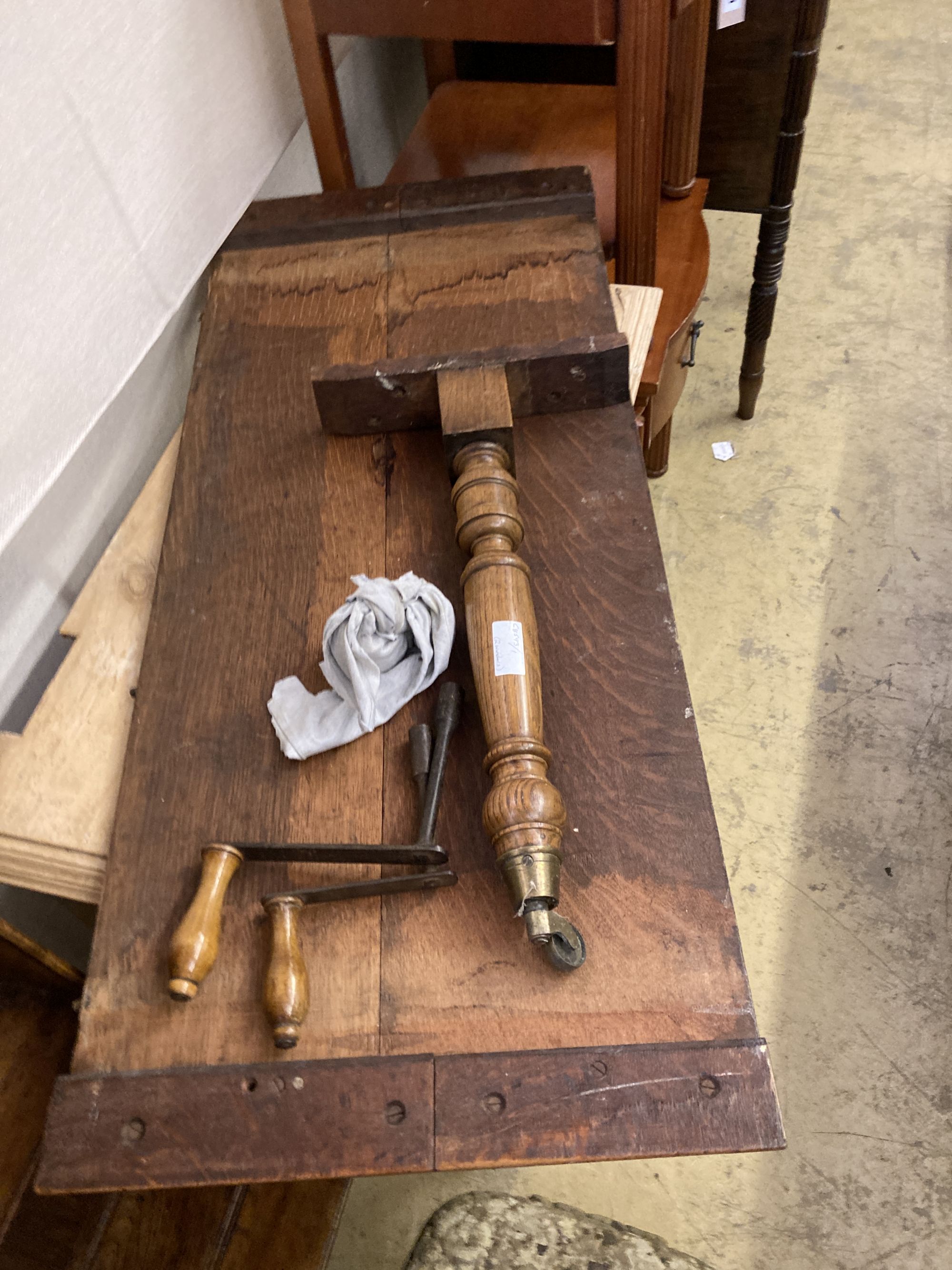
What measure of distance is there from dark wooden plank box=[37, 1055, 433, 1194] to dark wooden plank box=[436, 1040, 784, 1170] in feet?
0.09

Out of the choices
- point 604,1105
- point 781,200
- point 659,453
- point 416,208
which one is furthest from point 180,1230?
point 781,200

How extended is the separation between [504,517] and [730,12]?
98cm

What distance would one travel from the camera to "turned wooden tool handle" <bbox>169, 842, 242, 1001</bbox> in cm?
72

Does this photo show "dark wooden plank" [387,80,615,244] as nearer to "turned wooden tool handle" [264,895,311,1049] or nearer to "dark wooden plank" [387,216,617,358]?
"dark wooden plank" [387,216,617,358]

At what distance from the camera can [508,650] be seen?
0.80 meters

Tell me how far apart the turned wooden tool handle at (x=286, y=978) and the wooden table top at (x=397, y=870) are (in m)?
0.02

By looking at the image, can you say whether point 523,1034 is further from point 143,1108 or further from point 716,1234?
point 716,1234

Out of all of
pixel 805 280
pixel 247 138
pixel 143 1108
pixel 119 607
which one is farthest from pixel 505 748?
pixel 805 280

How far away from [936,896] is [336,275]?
1.39m

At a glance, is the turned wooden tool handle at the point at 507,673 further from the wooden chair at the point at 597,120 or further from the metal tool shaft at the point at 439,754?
the wooden chair at the point at 597,120

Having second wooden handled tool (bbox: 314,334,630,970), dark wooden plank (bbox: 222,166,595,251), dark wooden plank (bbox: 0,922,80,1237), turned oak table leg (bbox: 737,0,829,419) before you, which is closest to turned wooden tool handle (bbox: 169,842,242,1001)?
second wooden handled tool (bbox: 314,334,630,970)

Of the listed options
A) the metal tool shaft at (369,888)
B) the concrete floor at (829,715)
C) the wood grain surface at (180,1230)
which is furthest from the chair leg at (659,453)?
the wood grain surface at (180,1230)

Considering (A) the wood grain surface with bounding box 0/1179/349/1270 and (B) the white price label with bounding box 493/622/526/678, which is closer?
(B) the white price label with bounding box 493/622/526/678

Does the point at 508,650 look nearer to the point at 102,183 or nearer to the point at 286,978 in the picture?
the point at 286,978
